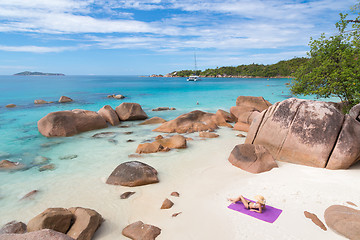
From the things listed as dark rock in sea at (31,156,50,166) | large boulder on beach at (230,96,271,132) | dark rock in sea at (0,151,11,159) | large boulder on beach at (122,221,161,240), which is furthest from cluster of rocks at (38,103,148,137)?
large boulder on beach at (122,221,161,240)

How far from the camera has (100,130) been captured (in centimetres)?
1636

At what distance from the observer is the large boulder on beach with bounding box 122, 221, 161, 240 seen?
5262mm

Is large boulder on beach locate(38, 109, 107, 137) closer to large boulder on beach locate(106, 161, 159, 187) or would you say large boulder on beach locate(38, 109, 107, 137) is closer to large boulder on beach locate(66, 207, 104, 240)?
large boulder on beach locate(106, 161, 159, 187)

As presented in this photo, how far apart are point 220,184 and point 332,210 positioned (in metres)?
3.20

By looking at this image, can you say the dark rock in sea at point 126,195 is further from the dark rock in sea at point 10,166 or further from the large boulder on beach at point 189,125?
the large boulder on beach at point 189,125

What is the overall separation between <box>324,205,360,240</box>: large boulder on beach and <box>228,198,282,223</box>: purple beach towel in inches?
44.9

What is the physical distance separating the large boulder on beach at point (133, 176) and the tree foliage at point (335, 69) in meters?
10.5

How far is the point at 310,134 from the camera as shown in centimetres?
878

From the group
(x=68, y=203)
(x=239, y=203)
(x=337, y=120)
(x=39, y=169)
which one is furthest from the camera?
(x=39, y=169)

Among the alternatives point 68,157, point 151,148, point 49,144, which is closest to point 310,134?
point 151,148

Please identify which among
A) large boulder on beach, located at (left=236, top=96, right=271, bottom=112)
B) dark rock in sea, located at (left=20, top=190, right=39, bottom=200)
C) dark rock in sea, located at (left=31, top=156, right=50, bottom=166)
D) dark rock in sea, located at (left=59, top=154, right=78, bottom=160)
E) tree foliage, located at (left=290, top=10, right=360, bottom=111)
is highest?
tree foliage, located at (left=290, top=10, right=360, bottom=111)

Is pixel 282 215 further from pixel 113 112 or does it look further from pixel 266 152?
pixel 113 112

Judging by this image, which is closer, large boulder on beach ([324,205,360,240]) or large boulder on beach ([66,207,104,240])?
large boulder on beach ([324,205,360,240])

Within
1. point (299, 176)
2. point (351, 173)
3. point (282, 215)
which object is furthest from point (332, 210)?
point (351, 173)
